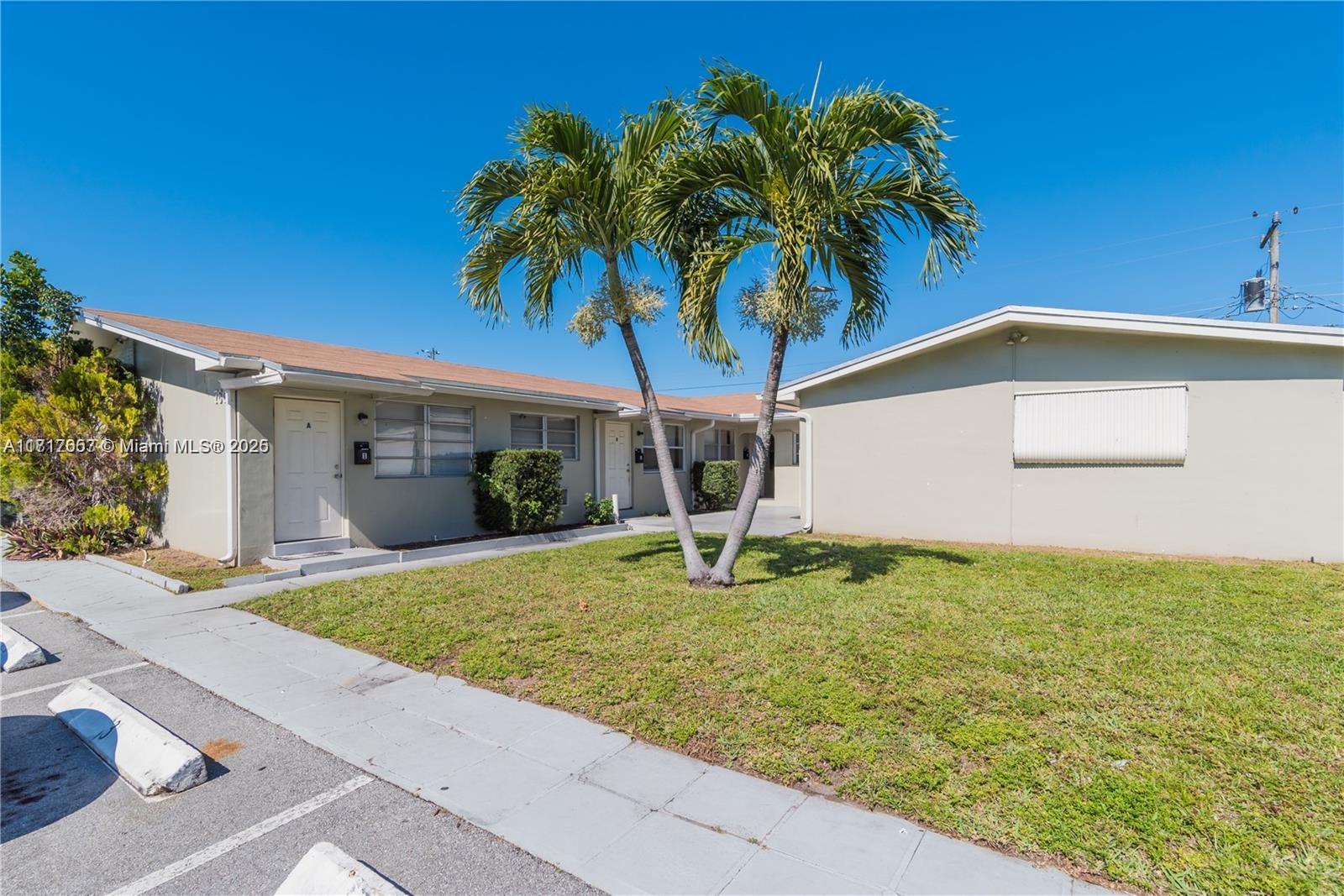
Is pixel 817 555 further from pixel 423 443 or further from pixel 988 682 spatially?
pixel 423 443

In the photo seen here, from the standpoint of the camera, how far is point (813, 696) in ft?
12.5

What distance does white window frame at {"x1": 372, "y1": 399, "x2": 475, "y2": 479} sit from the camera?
32.4 feet

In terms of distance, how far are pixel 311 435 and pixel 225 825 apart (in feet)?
24.5

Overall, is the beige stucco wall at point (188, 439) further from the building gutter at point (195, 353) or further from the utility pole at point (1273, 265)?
the utility pole at point (1273, 265)

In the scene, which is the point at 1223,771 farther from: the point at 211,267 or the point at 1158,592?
the point at 211,267

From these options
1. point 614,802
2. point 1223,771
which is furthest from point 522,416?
point 1223,771

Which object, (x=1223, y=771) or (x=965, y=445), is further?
(x=965, y=445)

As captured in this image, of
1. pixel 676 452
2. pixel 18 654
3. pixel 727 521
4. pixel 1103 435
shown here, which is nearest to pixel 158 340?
pixel 18 654

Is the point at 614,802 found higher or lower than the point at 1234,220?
lower

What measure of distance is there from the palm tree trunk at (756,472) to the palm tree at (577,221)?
0.25 metres

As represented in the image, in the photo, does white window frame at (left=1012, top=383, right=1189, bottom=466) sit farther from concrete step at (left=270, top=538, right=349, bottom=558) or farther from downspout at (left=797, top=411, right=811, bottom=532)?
concrete step at (left=270, top=538, right=349, bottom=558)

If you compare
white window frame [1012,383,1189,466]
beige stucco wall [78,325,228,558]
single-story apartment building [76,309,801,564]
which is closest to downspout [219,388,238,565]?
single-story apartment building [76,309,801,564]

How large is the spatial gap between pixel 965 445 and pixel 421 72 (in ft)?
36.9

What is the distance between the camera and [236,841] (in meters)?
2.58
